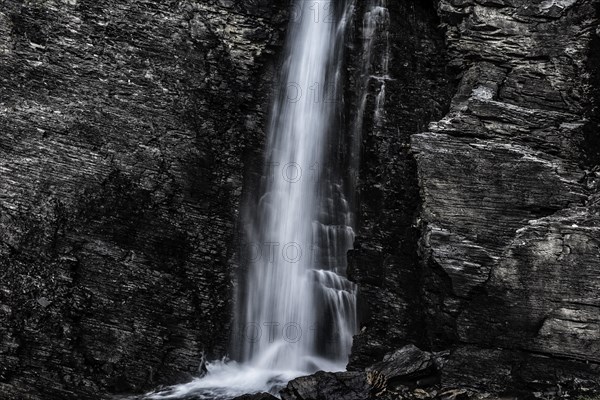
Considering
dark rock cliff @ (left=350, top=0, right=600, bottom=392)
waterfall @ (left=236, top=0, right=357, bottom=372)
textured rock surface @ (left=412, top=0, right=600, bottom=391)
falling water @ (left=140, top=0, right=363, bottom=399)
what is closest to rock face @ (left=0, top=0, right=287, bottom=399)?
falling water @ (left=140, top=0, right=363, bottom=399)

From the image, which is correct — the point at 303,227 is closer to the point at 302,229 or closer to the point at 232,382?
the point at 302,229

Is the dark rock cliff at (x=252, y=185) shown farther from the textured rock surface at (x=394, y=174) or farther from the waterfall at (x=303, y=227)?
the waterfall at (x=303, y=227)

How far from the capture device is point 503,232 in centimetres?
1230

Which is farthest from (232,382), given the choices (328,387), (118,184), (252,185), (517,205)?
(517,205)

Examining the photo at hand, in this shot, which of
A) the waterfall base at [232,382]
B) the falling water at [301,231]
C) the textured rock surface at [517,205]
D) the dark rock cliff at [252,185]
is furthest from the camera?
the falling water at [301,231]

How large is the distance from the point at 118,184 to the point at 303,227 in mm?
4161

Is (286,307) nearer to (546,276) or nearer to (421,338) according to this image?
(421,338)

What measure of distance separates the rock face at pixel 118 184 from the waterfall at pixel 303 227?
0.74m

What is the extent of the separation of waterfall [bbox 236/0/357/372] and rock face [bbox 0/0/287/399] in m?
0.74

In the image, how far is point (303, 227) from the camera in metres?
14.6

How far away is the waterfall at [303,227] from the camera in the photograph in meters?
14.1

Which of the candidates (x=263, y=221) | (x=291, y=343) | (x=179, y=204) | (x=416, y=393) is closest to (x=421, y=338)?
(x=416, y=393)

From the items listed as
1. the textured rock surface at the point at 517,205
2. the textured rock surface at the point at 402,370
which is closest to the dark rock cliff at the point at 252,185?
the textured rock surface at the point at 517,205

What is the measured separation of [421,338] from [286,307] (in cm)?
298
